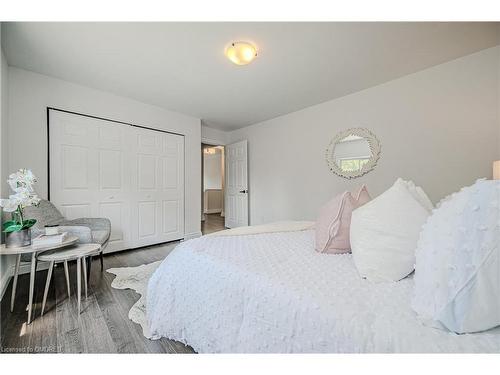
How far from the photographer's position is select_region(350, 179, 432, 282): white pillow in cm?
91

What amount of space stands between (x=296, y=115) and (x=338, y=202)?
2.86 meters

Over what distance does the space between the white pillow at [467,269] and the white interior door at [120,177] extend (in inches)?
140

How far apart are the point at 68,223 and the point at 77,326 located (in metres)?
1.51

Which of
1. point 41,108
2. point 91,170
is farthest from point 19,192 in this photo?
point 41,108

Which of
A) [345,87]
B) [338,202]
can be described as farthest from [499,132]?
[338,202]

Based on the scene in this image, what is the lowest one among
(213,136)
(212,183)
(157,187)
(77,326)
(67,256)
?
(77,326)

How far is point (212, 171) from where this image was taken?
27.6 feet

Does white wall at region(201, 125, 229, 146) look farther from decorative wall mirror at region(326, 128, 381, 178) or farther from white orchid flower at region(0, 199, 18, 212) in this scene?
white orchid flower at region(0, 199, 18, 212)

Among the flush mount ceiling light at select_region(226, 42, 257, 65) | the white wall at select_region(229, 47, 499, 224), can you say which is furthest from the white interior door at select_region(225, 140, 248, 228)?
the flush mount ceiling light at select_region(226, 42, 257, 65)

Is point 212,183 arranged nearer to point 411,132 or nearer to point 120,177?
point 120,177

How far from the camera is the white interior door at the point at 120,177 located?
9.01ft

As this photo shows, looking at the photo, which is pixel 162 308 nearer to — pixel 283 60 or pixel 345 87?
pixel 283 60

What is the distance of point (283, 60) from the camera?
225 cm

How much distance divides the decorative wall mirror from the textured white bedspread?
2.05 meters
